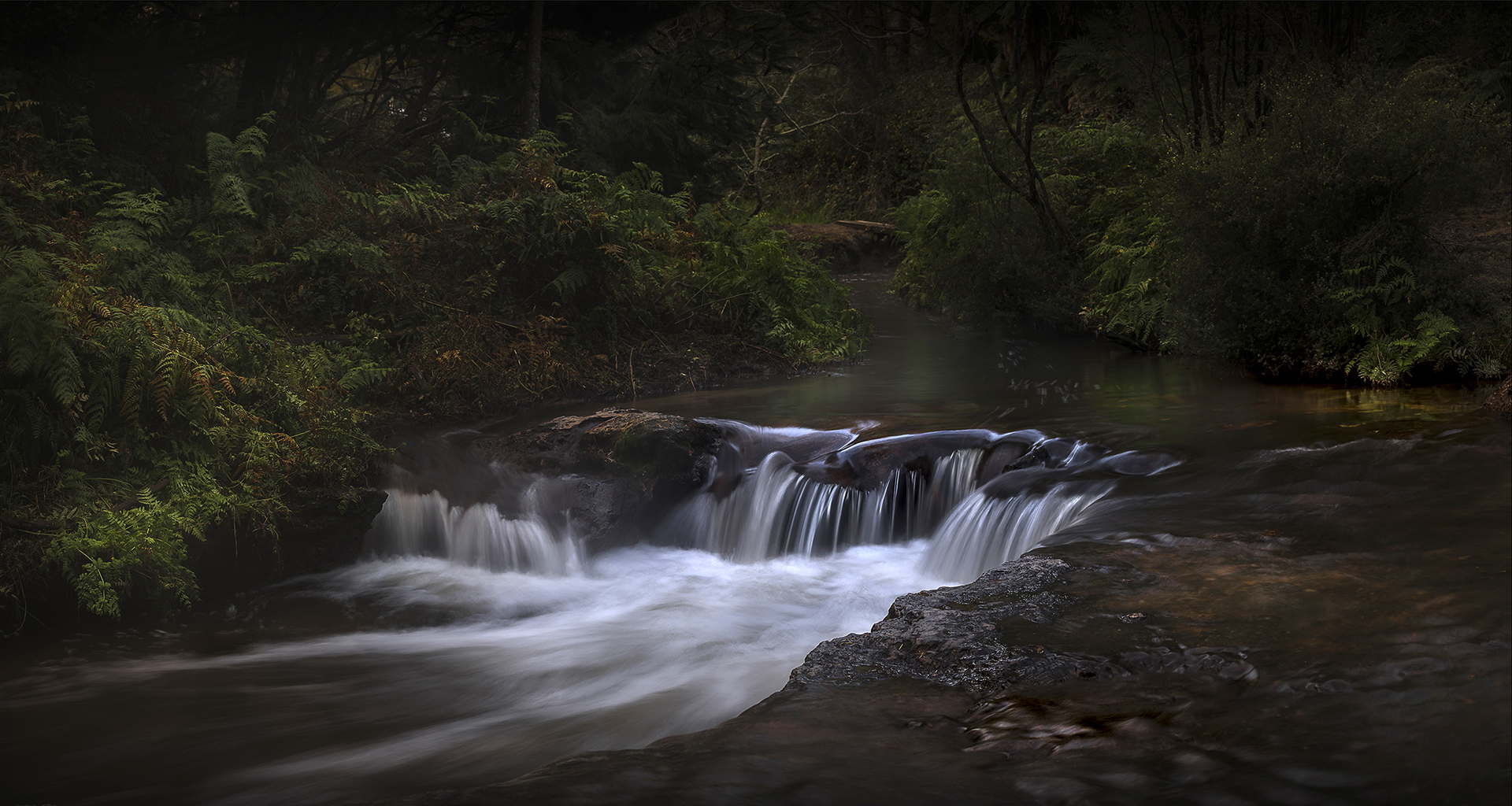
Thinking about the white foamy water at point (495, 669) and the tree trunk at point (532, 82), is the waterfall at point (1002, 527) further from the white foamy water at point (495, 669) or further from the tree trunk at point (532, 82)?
the tree trunk at point (532, 82)

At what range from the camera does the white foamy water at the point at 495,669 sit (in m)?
5.18

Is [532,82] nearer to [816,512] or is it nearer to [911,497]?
[816,512]

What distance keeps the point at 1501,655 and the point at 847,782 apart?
287cm

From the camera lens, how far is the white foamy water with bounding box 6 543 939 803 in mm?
5180

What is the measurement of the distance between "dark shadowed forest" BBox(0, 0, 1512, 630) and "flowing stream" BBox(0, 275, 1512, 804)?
0.93 metres

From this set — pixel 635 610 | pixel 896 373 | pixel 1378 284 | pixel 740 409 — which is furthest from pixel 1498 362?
pixel 635 610

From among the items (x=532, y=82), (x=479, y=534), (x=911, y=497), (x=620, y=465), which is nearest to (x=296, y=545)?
(x=479, y=534)

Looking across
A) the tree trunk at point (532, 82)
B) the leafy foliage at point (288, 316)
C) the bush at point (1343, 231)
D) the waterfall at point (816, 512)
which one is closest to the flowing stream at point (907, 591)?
the waterfall at point (816, 512)

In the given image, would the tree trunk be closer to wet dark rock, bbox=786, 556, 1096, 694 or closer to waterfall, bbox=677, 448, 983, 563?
waterfall, bbox=677, 448, 983, 563

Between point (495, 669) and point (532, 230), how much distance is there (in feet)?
25.3

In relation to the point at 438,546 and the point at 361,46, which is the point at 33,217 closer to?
the point at 438,546

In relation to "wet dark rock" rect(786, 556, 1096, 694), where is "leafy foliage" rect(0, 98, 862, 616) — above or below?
above

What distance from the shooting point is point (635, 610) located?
303 inches

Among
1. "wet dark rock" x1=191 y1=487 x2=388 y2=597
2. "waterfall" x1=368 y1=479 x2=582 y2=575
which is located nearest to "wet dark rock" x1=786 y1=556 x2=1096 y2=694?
"waterfall" x1=368 y1=479 x2=582 y2=575
